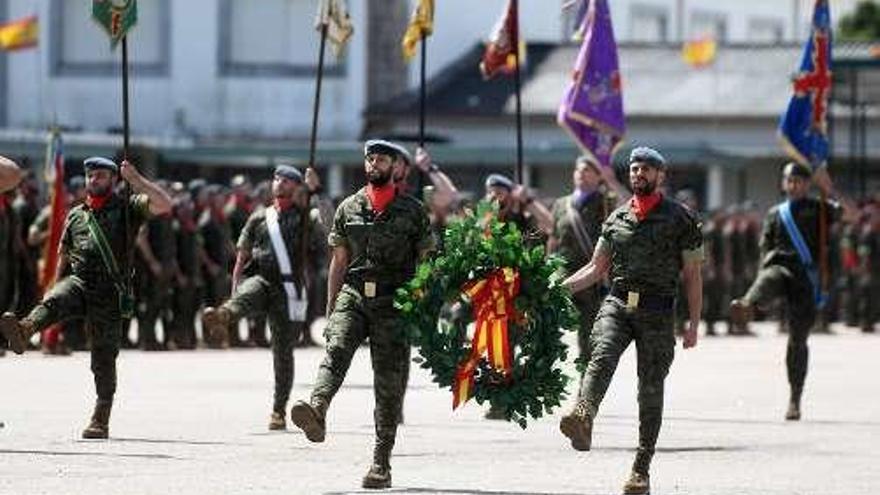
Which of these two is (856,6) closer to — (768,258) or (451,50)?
(451,50)

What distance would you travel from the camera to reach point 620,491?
49.5ft

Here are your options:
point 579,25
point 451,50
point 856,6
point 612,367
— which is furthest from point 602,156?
point 856,6

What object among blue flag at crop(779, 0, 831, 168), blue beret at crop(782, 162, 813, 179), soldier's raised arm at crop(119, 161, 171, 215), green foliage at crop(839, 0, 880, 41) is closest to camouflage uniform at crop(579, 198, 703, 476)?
soldier's raised arm at crop(119, 161, 171, 215)

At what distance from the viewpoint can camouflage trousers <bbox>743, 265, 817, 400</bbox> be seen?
822 inches

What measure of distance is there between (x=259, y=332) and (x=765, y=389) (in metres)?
8.48

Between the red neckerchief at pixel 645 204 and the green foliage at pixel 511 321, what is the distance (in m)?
0.53

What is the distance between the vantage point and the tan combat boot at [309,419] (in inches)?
579

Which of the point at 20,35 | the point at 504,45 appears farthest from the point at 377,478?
the point at 20,35

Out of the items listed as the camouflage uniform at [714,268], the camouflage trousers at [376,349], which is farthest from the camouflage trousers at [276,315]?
the camouflage uniform at [714,268]

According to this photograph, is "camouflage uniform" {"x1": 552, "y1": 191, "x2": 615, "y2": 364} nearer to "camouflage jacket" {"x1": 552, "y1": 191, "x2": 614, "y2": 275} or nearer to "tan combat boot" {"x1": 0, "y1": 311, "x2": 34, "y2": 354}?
Answer: "camouflage jacket" {"x1": 552, "y1": 191, "x2": 614, "y2": 275}

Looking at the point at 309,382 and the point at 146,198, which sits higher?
the point at 146,198

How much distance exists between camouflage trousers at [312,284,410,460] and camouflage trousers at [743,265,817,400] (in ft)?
19.6

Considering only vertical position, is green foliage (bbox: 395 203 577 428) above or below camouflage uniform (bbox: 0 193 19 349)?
above

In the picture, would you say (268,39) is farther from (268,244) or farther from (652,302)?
(652,302)
